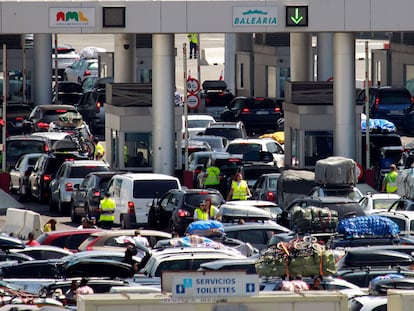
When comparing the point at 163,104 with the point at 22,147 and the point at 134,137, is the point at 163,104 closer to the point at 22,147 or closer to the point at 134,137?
the point at 134,137

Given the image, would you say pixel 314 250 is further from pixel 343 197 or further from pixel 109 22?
pixel 109 22

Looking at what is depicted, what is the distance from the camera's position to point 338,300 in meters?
17.4

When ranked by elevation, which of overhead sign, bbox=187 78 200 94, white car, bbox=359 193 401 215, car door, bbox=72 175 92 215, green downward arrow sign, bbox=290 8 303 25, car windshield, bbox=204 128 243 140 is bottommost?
car door, bbox=72 175 92 215

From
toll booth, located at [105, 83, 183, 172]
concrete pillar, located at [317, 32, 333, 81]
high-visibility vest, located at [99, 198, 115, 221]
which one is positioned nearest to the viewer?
high-visibility vest, located at [99, 198, 115, 221]

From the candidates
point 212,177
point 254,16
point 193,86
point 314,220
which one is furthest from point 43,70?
point 314,220

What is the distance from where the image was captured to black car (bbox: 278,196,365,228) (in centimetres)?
3253

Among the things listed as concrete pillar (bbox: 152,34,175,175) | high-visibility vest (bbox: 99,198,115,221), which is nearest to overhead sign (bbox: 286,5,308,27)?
concrete pillar (bbox: 152,34,175,175)

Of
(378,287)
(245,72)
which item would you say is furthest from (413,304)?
(245,72)

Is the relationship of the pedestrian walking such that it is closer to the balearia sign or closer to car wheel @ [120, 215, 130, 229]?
the balearia sign

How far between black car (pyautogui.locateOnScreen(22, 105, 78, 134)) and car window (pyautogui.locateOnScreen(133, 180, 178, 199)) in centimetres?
1901

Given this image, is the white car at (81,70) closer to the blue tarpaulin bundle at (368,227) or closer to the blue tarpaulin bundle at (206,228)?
the blue tarpaulin bundle at (206,228)

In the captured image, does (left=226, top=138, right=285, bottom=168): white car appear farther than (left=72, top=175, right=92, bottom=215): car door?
Yes

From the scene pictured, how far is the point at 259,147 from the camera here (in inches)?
1861

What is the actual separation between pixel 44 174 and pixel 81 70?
1438 inches
